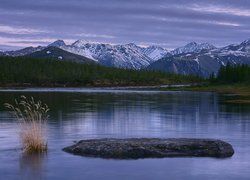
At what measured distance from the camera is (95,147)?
24.6 m

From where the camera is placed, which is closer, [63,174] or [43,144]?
[63,174]

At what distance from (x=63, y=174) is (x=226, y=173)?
6.08 meters

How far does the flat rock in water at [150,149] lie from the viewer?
2409cm

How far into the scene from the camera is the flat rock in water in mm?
24094

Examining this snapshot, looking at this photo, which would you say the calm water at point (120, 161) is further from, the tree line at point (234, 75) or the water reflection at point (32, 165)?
the tree line at point (234, 75)

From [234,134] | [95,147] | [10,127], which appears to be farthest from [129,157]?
[10,127]

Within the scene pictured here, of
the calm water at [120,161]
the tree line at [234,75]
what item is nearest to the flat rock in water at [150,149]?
the calm water at [120,161]

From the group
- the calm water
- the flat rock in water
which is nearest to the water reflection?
the calm water

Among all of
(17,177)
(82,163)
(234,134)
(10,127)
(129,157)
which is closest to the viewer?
(17,177)

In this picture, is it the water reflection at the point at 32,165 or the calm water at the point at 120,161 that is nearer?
the water reflection at the point at 32,165

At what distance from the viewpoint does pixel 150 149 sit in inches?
965

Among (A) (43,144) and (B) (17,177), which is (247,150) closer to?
(A) (43,144)

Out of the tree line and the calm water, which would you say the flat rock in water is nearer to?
the calm water

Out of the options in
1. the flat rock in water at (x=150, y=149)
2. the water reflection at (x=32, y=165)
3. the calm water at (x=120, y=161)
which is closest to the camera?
the water reflection at (x=32, y=165)
